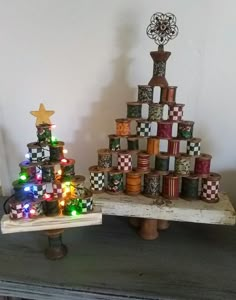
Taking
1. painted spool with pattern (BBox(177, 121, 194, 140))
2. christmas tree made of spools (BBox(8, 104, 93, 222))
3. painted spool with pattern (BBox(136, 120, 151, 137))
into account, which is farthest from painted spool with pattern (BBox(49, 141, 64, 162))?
painted spool with pattern (BBox(177, 121, 194, 140))

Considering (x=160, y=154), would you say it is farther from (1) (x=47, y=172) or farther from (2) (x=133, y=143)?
(1) (x=47, y=172)

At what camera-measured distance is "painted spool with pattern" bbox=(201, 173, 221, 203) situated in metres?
0.80

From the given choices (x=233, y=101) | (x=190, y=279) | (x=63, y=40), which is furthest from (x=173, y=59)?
(x=190, y=279)

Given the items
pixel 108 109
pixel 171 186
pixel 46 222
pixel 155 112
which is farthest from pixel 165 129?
pixel 46 222

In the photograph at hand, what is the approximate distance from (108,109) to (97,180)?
28 centimetres

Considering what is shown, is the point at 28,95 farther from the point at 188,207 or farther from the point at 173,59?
the point at 188,207

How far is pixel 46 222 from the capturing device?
71 cm

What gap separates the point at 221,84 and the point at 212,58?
85 mm

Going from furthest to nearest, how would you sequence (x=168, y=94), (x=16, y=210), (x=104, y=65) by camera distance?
(x=104, y=65) < (x=168, y=94) < (x=16, y=210)

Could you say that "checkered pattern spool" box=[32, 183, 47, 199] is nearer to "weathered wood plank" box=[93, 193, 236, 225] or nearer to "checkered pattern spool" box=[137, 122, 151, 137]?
"weathered wood plank" box=[93, 193, 236, 225]

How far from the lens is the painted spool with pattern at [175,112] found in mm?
793

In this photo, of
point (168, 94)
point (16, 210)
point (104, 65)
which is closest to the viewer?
point (16, 210)

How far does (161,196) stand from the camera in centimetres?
83

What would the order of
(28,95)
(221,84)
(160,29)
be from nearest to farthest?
(160,29)
(221,84)
(28,95)
